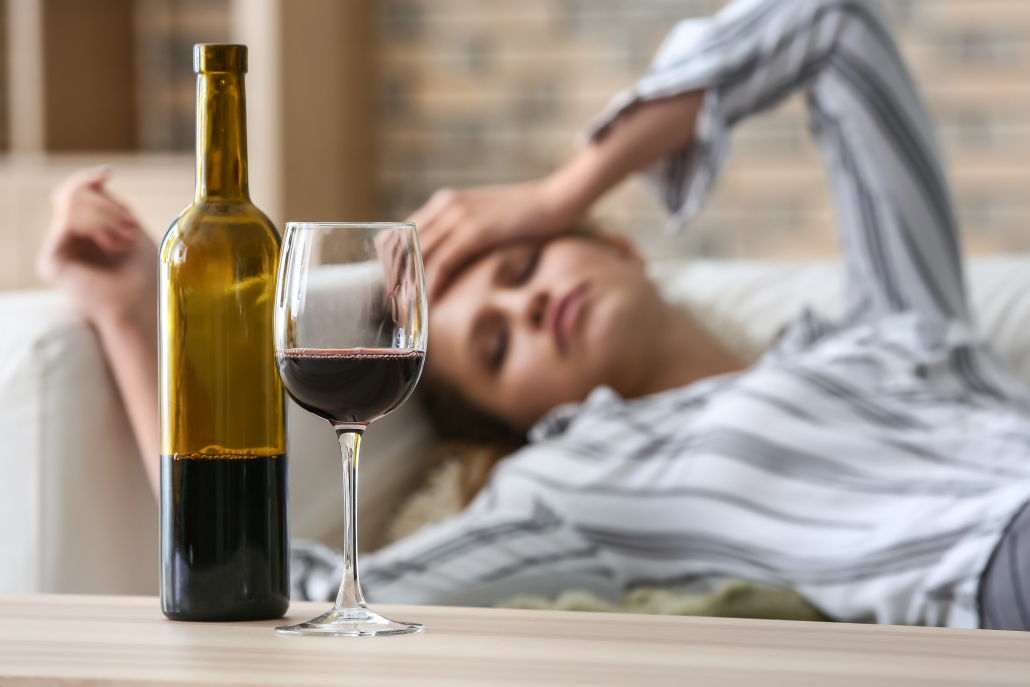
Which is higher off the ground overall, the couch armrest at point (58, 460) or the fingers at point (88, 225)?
the fingers at point (88, 225)

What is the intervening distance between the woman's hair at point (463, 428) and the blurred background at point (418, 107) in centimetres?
158

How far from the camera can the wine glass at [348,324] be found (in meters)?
0.59

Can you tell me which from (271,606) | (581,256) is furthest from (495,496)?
(271,606)

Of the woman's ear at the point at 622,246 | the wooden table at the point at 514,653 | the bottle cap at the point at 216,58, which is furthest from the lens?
the woman's ear at the point at 622,246

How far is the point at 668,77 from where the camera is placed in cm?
150

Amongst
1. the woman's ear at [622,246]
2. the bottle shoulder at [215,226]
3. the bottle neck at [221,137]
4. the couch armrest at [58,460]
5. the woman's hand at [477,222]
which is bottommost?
the couch armrest at [58,460]

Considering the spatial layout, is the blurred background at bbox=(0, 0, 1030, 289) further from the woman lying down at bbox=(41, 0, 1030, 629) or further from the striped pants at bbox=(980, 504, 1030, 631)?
the striped pants at bbox=(980, 504, 1030, 631)

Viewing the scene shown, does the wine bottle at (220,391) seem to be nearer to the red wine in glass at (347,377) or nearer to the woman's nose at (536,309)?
the red wine in glass at (347,377)

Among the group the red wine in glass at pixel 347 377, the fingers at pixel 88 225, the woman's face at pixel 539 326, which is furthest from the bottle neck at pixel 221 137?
the woman's face at pixel 539 326

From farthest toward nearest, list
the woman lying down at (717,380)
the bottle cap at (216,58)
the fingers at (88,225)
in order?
the woman lying down at (717,380), the fingers at (88,225), the bottle cap at (216,58)

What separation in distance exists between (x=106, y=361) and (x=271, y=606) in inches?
18.6

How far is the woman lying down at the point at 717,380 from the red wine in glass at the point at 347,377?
45 cm

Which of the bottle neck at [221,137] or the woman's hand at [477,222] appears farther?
the woman's hand at [477,222]

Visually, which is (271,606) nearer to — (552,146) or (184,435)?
(184,435)
